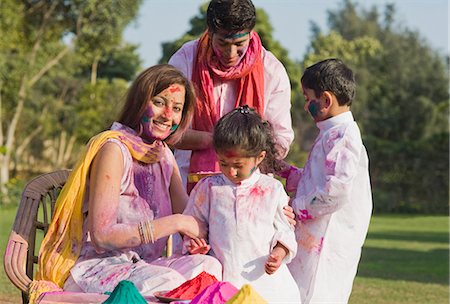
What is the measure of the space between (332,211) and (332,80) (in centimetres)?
60

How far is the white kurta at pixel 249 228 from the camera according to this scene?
3820 millimetres

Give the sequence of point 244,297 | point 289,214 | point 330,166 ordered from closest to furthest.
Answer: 1. point 244,297
2. point 289,214
3. point 330,166

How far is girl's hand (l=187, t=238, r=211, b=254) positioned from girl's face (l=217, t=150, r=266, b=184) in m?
0.29

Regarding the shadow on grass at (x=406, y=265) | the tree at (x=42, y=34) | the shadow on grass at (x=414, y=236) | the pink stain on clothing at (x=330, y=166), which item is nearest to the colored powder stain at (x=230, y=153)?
the pink stain on clothing at (x=330, y=166)

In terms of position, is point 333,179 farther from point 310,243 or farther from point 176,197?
point 176,197

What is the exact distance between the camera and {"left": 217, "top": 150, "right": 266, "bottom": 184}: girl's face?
150 inches

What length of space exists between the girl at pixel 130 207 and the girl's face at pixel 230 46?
0.42 metres

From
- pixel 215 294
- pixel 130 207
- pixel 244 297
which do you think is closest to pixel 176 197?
pixel 130 207

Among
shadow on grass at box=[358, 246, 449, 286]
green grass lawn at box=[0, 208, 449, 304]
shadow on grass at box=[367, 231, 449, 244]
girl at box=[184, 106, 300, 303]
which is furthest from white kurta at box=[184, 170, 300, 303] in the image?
shadow on grass at box=[367, 231, 449, 244]

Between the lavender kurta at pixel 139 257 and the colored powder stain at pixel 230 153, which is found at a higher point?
the colored powder stain at pixel 230 153

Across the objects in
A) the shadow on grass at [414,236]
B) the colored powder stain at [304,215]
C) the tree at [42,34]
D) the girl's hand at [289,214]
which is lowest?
the shadow on grass at [414,236]

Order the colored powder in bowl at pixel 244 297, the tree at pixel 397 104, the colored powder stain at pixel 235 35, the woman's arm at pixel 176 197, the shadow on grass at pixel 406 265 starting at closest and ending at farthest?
the colored powder in bowl at pixel 244 297 < the woman's arm at pixel 176 197 < the colored powder stain at pixel 235 35 < the shadow on grass at pixel 406 265 < the tree at pixel 397 104

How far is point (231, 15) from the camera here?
4371 millimetres

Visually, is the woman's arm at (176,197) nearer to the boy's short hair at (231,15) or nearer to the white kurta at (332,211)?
the white kurta at (332,211)
